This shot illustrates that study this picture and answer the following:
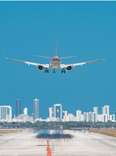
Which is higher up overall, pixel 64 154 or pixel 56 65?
pixel 56 65

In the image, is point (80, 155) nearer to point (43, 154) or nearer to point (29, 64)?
point (43, 154)

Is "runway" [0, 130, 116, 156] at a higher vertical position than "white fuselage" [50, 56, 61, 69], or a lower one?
lower

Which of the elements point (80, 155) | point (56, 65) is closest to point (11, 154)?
point (80, 155)

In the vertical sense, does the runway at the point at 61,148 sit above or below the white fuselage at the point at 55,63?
below

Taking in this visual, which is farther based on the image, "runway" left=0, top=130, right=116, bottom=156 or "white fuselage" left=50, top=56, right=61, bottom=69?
"white fuselage" left=50, top=56, right=61, bottom=69

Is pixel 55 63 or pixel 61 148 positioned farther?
pixel 55 63

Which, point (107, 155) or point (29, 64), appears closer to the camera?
point (107, 155)

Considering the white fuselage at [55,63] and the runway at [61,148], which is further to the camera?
the white fuselage at [55,63]

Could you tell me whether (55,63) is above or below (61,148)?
above

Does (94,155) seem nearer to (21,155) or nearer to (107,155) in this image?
(107,155)
